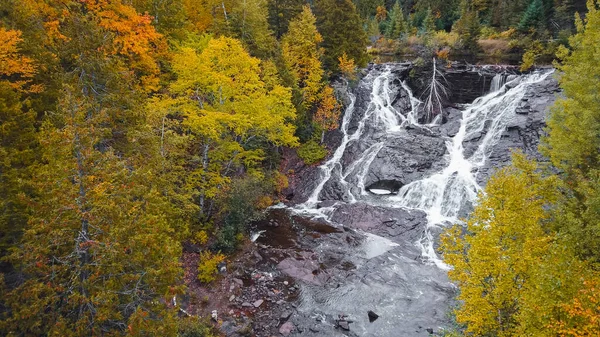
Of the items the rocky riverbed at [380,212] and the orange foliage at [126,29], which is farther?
the orange foliage at [126,29]

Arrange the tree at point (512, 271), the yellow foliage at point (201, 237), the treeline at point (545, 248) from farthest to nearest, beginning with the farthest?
the yellow foliage at point (201, 237) < the tree at point (512, 271) < the treeline at point (545, 248)

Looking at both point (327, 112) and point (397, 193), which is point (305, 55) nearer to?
point (327, 112)

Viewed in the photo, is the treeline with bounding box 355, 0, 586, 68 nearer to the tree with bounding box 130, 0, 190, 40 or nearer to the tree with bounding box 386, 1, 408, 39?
the tree with bounding box 386, 1, 408, 39

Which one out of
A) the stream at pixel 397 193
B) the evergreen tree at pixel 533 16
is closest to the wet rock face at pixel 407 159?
the stream at pixel 397 193

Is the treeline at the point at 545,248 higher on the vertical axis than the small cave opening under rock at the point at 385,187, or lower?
higher

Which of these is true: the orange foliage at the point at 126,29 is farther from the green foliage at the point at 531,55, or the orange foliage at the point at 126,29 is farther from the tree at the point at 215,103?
the green foliage at the point at 531,55

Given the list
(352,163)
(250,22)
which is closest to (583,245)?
(352,163)

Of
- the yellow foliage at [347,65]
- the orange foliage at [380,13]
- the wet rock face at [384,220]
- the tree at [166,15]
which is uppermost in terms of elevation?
the orange foliage at [380,13]
